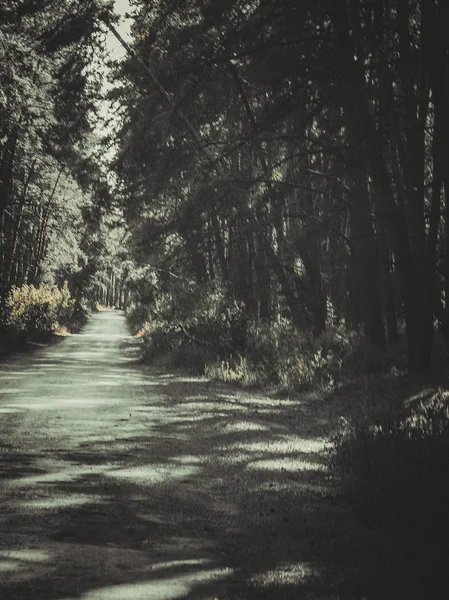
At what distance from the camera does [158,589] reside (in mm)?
3859

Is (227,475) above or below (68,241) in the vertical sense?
below

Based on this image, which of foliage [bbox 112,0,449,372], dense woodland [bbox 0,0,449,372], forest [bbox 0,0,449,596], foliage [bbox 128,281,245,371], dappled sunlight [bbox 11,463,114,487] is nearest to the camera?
dappled sunlight [bbox 11,463,114,487]

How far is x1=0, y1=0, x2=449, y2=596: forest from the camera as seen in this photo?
28.4 ft

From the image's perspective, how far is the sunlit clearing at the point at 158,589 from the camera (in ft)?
12.2

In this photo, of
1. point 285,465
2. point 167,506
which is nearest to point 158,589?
point 167,506

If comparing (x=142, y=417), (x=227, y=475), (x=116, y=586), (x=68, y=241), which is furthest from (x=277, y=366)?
(x=68, y=241)

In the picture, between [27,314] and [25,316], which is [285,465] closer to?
[25,316]

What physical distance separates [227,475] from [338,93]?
5483mm

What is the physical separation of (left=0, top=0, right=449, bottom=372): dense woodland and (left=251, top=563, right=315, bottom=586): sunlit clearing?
504 centimetres

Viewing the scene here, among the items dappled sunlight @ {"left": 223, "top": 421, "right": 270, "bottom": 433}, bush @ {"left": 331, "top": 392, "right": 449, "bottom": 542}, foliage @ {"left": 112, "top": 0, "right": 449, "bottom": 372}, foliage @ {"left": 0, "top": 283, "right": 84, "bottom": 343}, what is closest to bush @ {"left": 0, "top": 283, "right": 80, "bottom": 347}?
foliage @ {"left": 0, "top": 283, "right": 84, "bottom": 343}

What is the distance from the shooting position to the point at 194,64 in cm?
949

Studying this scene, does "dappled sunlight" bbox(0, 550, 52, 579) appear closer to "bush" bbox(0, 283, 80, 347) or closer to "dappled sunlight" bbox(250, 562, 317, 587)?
"dappled sunlight" bbox(250, 562, 317, 587)

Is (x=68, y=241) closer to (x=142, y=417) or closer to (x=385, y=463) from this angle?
(x=142, y=417)

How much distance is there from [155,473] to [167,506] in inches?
48.8
